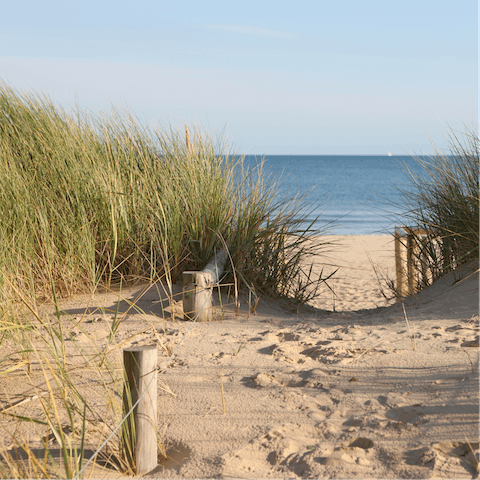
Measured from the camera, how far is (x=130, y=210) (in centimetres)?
421

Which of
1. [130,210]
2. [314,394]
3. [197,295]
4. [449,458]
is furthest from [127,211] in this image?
[449,458]

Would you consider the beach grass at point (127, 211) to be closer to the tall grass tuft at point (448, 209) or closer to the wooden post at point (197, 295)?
the wooden post at point (197, 295)

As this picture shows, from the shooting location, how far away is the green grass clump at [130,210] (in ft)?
12.4

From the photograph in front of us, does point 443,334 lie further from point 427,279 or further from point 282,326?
point 427,279

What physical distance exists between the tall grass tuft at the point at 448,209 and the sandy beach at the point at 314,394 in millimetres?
547

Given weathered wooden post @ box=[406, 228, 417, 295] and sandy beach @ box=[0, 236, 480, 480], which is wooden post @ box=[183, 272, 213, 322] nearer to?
sandy beach @ box=[0, 236, 480, 480]

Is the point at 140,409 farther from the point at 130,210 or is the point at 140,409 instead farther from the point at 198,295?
the point at 130,210

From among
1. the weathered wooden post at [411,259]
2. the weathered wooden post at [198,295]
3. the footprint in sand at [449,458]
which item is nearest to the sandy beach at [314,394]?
the footprint in sand at [449,458]

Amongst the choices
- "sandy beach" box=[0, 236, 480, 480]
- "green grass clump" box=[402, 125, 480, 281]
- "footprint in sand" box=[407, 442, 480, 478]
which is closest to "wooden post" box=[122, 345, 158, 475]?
"sandy beach" box=[0, 236, 480, 480]

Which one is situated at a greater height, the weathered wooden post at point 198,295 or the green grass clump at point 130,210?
the green grass clump at point 130,210

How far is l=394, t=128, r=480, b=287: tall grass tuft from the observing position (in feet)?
13.2

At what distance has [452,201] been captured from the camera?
164 inches

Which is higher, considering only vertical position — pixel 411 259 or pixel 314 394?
pixel 411 259

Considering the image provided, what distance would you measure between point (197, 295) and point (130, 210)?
3.89ft
